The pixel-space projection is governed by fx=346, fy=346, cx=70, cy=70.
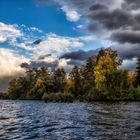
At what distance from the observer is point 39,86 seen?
168250mm

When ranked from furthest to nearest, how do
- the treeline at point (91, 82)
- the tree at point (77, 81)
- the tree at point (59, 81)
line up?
the tree at point (59, 81), the tree at point (77, 81), the treeline at point (91, 82)

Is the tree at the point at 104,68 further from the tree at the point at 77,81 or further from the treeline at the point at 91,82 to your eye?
the tree at the point at 77,81

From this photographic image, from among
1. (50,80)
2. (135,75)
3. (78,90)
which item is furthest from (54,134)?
(50,80)

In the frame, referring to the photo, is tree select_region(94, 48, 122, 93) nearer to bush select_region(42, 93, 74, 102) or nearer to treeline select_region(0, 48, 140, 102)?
treeline select_region(0, 48, 140, 102)

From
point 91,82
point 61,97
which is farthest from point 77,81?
point 61,97

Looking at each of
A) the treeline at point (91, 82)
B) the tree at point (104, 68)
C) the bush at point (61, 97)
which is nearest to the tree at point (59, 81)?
the treeline at point (91, 82)

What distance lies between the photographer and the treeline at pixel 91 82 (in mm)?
114938

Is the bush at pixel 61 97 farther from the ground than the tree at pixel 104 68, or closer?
closer

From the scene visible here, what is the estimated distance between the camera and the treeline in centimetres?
11494

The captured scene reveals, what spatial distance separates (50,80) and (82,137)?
142157 millimetres

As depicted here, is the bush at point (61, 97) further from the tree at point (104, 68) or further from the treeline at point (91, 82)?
the tree at point (104, 68)

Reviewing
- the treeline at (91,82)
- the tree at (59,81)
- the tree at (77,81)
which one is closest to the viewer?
the treeline at (91,82)

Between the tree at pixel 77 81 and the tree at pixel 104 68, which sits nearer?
the tree at pixel 104 68

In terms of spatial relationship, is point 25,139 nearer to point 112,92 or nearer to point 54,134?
point 54,134
